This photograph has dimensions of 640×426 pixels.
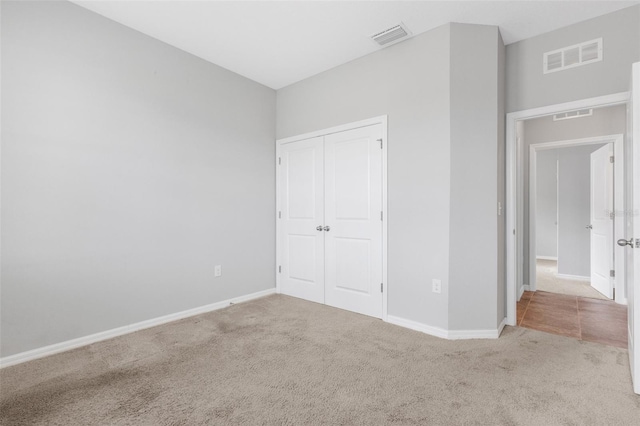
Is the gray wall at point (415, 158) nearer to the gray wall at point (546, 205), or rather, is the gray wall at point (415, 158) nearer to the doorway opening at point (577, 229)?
the doorway opening at point (577, 229)

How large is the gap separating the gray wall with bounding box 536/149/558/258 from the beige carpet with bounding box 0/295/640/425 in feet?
17.8

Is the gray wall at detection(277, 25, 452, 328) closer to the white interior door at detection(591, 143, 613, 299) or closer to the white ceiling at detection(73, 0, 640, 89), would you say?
A: the white ceiling at detection(73, 0, 640, 89)

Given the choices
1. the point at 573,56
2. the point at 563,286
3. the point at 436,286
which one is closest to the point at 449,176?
→ the point at 436,286

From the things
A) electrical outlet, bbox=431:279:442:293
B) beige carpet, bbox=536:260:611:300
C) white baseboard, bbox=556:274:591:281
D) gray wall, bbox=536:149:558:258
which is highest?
gray wall, bbox=536:149:558:258

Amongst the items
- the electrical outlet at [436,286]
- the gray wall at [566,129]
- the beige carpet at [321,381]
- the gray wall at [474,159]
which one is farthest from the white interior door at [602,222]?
the electrical outlet at [436,286]

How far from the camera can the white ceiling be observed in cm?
242

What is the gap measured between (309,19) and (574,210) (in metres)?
5.46

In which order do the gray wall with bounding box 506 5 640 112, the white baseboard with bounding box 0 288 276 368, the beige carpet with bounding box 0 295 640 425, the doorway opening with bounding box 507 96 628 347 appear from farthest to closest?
the doorway opening with bounding box 507 96 628 347 → the gray wall with bounding box 506 5 640 112 → the white baseboard with bounding box 0 288 276 368 → the beige carpet with bounding box 0 295 640 425

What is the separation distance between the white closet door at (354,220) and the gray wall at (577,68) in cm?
140

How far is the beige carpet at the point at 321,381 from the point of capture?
1611 millimetres

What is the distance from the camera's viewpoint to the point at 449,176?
2.63 metres

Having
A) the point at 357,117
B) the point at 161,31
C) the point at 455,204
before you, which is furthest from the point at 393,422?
the point at 161,31

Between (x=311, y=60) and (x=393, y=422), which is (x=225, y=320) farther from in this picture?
(x=311, y=60)

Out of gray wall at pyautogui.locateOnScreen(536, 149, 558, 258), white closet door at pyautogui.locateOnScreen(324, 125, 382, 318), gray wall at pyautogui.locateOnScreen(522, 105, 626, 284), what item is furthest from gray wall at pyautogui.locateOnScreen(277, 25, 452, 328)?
gray wall at pyautogui.locateOnScreen(536, 149, 558, 258)
